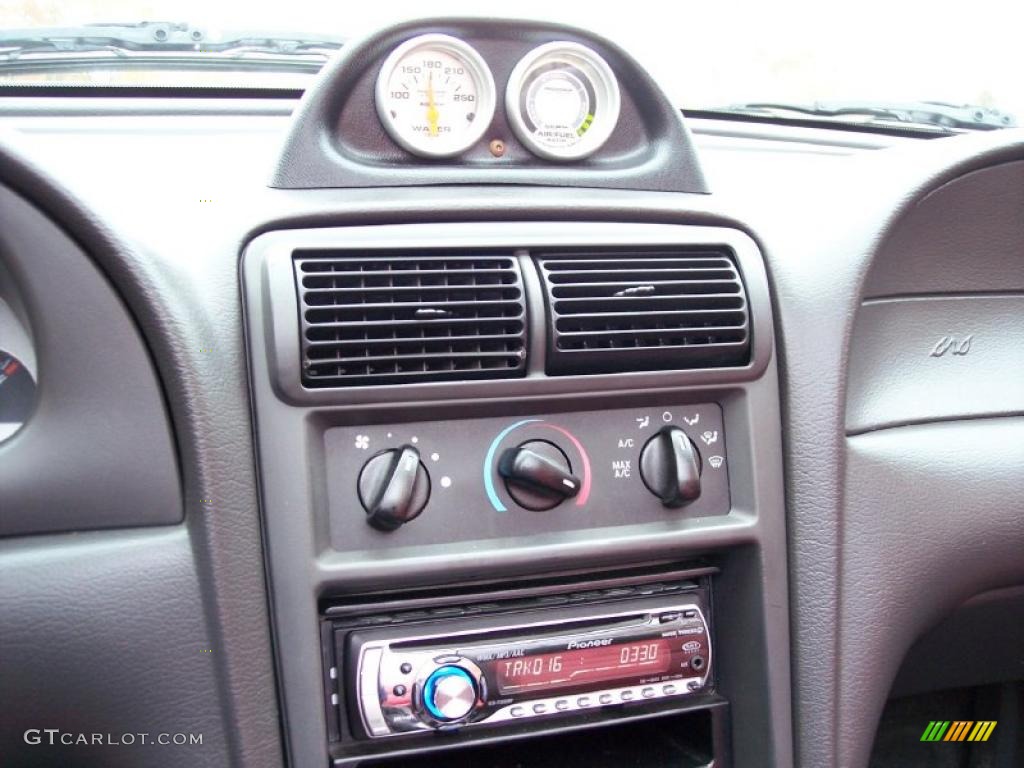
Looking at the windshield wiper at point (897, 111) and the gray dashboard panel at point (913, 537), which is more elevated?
the windshield wiper at point (897, 111)

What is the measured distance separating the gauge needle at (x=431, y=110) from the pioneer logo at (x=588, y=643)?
740 mm

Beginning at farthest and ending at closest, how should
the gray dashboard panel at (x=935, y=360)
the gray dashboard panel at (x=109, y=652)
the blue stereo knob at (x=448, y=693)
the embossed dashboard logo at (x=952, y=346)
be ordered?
the embossed dashboard logo at (x=952, y=346)
the gray dashboard panel at (x=935, y=360)
the blue stereo knob at (x=448, y=693)
the gray dashboard panel at (x=109, y=652)

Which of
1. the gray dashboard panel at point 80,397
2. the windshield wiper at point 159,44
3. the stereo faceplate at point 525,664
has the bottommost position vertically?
the stereo faceplate at point 525,664

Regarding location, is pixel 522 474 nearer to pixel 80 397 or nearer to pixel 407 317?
pixel 407 317

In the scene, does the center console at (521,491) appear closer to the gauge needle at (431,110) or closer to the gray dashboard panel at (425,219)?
the gray dashboard panel at (425,219)

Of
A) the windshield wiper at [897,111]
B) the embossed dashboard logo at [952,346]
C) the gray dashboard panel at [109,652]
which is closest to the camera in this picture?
the gray dashboard panel at [109,652]

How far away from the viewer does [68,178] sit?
1.11 meters

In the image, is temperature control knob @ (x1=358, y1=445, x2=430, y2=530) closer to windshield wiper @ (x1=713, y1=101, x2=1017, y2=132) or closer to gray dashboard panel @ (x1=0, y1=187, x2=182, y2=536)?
gray dashboard panel @ (x1=0, y1=187, x2=182, y2=536)

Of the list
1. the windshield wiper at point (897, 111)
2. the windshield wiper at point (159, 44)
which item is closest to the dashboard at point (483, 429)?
the windshield wiper at point (159, 44)

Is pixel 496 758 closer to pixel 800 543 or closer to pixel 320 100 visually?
pixel 800 543

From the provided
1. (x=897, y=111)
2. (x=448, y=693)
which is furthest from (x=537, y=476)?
(x=897, y=111)

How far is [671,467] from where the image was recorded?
1277 mm

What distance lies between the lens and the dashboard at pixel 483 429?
1.11 metres

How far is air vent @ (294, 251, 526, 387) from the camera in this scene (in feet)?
3.80
